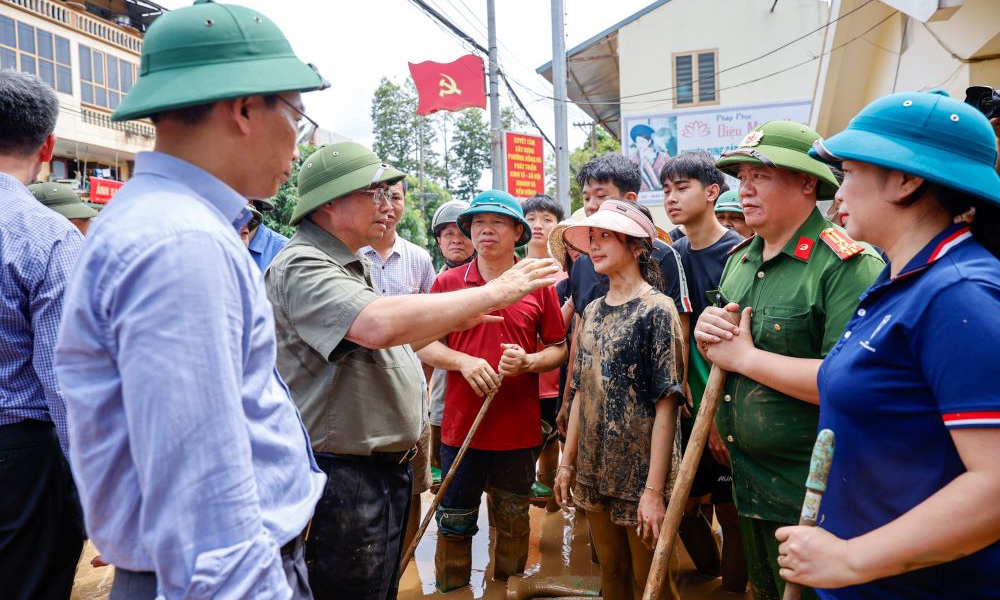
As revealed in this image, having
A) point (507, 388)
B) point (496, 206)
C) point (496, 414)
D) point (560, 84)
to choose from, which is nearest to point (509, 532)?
point (496, 414)

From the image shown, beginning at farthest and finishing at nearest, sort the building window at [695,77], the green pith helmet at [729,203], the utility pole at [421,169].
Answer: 1. the utility pole at [421,169]
2. the building window at [695,77]
3. the green pith helmet at [729,203]

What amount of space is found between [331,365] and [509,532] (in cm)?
209

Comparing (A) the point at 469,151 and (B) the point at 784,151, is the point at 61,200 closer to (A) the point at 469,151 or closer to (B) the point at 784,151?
(B) the point at 784,151

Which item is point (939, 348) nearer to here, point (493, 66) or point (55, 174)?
point (493, 66)

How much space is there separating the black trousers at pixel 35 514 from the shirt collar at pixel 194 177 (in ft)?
4.67

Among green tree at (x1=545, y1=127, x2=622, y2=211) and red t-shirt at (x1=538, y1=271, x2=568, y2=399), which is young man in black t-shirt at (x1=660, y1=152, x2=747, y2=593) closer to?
red t-shirt at (x1=538, y1=271, x2=568, y2=399)

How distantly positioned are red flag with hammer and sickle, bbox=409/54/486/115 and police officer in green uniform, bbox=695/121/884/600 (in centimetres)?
1000

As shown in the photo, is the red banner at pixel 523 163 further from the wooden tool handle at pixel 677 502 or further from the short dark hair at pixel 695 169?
the wooden tool handle at pixel 677 502

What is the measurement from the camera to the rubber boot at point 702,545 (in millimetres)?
3980

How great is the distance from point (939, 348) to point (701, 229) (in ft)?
8.79

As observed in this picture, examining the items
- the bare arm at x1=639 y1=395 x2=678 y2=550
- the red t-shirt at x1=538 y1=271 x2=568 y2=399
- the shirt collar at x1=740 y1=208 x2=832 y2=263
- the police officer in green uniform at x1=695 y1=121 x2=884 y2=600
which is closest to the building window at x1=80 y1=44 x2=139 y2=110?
the red t-shirt at x1=538 y1=271 x2=568 y2=399

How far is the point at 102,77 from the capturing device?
70.0ft

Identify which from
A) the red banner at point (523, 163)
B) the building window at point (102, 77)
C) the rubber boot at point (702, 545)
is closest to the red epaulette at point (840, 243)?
the rubber boot at point (702, 545)

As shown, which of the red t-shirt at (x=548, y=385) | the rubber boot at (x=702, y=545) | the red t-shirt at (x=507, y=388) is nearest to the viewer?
the red t-shirt at (x=507, y=388)
